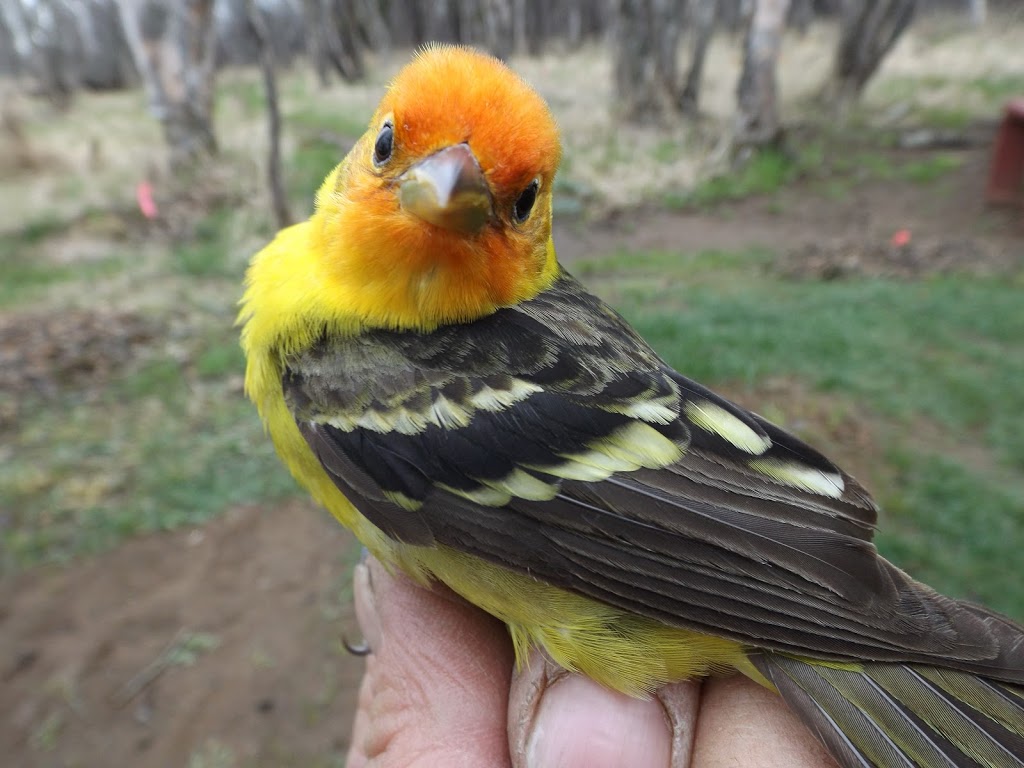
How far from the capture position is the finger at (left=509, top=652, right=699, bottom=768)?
170 centimetres

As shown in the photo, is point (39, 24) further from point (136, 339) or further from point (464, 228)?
point (464, 228)

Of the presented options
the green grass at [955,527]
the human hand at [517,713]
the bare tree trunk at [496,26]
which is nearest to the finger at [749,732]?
the human hand at [517,713]

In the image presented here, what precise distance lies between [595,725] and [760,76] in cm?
1380

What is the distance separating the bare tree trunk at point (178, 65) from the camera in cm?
1270

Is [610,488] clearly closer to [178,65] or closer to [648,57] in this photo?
[178,65]

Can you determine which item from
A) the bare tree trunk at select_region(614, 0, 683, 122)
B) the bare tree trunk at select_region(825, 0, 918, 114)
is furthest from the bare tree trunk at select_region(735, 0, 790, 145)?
the bare tree trunk at select_region(825, 0, 918, 114)

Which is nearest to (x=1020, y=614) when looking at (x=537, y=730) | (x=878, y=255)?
(x=537, y=730)

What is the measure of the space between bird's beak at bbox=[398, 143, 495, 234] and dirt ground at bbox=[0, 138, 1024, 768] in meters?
2.95

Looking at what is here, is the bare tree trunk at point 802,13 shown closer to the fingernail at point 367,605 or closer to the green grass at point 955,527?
the green grass at point 955,527

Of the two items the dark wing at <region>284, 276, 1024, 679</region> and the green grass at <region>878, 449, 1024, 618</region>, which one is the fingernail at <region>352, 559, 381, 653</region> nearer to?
the dark wing at <region>284, 276, 1024, 679</region>

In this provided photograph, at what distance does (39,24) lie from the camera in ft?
102

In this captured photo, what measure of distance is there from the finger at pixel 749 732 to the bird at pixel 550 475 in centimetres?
7

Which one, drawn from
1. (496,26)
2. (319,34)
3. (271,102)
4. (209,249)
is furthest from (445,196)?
(319,34)

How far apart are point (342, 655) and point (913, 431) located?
15.1 feet
